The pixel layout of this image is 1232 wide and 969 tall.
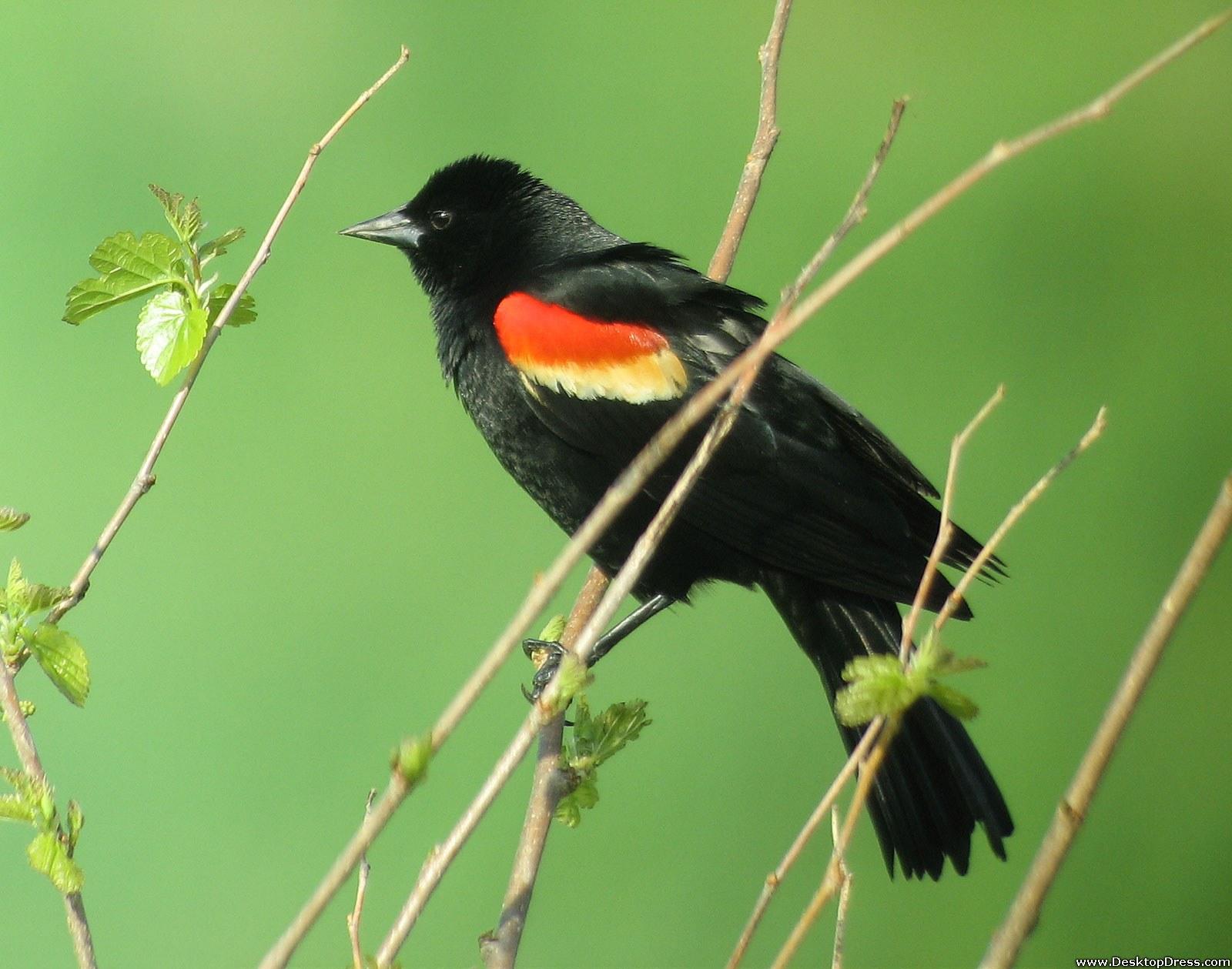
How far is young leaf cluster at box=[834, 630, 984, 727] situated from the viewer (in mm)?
600

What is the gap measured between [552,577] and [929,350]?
5.66 feet

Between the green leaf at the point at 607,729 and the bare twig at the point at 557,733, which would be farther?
the green leaf at the point at 607,729

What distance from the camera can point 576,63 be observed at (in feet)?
6.63

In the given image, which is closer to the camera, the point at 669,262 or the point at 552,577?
the point at 552,577

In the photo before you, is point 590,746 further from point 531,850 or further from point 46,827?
point 46,827

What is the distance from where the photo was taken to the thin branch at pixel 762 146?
1.03 m

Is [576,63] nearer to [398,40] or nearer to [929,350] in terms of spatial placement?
[398,40]

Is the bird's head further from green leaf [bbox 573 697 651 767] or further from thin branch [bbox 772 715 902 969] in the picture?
thin branch [bbox 772 715 902 969]

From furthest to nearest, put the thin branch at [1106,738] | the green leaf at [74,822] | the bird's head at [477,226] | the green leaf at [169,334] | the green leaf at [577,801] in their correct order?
the bird's head at [477,226] < the green leaf at [577,801] < the green leaf at [169,334] < the green leaf at [74,822] < the thin branch at [1106,738]

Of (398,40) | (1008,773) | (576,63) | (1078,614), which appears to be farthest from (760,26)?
(1008,773)

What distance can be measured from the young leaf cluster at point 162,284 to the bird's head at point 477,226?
2.24 feet

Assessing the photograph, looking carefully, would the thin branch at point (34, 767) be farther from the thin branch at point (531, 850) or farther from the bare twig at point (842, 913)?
the bare twig at point (842, 913)

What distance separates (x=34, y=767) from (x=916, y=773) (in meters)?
0.87

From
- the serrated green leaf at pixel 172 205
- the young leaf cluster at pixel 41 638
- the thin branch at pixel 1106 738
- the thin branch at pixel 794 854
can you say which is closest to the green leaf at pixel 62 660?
the young leaf cluster at pixel 41 638
